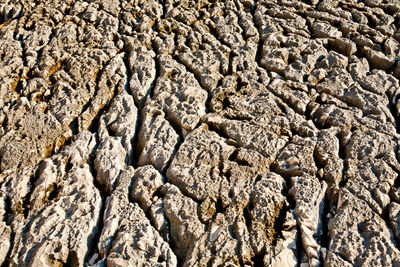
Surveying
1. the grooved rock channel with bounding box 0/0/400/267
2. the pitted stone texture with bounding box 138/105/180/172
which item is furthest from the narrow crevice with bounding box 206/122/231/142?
the pitted stone texture with bounding box 138/105/180/172

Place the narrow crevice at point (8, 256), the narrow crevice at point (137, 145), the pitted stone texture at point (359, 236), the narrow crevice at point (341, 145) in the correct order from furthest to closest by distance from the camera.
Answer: the narrow crevice at point (137, 145)
the narrow crevice at point (341, 145)
the narrow crevice at point (8, 256)
the pitted stone texture at point (359, 236)

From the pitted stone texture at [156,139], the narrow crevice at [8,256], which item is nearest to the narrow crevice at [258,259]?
the pitted stone texture at [156,139]

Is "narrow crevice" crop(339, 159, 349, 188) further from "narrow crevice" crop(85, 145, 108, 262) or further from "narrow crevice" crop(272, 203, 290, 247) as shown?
"narrow crevice" crop(85, 145, 108, 262)

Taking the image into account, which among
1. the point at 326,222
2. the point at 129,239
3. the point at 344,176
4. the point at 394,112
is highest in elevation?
the point at 394,112

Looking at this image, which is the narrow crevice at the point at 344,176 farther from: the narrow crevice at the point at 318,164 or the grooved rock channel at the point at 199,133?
the narrow crevice at the point at 318,164

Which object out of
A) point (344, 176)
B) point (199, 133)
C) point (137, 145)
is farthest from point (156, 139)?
point (344, 176)

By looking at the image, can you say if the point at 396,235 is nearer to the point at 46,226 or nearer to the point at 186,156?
the point at 186,156

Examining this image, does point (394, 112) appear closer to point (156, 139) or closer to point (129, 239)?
point (156, 139)

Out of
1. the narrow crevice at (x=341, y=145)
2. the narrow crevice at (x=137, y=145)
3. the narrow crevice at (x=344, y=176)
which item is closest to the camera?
the narrow crevice at (x=344, y=176)

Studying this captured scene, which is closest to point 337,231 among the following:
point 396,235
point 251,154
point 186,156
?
point 396,235
